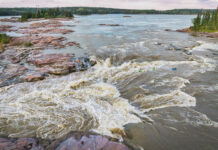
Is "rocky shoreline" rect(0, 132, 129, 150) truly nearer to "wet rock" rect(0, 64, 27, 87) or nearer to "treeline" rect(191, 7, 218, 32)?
"wet rock" rect(0, 64, 27, 87)

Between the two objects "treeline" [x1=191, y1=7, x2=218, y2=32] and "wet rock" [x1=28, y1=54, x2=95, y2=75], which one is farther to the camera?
"treeline" [x1=191, y1=7, x2=218, y2=32]

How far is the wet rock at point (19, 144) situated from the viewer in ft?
15.9

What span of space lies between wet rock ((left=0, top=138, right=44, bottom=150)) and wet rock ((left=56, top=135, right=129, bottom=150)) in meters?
0.85

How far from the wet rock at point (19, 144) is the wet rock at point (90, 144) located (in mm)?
847

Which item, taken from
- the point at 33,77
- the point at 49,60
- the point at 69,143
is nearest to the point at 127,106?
the point at 69,143

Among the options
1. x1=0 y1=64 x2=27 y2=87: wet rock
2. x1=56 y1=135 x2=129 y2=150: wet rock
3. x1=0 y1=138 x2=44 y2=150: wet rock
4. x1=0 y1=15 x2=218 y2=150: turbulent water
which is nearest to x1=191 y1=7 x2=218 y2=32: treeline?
x1=0 y1=15 x2=218 y2=150: turbulent water

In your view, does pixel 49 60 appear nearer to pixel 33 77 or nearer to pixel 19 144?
pixel 33 77

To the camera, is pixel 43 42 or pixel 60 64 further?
pixel 43 42

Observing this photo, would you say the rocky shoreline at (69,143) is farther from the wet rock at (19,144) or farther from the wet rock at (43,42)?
the wet rock at (43,42)

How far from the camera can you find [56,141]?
5375 millimetres

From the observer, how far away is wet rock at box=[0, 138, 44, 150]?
484 centimetres

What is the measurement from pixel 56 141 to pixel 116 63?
1090 cm

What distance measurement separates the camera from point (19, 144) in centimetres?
500

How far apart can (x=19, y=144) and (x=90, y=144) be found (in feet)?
7.78
